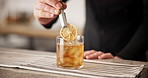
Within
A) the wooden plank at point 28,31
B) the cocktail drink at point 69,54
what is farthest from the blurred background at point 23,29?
the cocktail drink at point 69,54

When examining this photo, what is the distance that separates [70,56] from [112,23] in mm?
1195

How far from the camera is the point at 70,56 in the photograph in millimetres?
1093

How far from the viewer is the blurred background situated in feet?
9.83

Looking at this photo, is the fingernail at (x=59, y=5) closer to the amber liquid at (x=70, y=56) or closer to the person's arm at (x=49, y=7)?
the person's arm at (x=49, y=7)

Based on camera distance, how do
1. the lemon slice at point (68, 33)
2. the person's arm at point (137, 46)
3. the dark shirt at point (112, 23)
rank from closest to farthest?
the lemon slice at point (68, 33) < the person's arm at point (137, 46) < the dark shirt at point (112, 23)

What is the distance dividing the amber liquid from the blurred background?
168 centimetres

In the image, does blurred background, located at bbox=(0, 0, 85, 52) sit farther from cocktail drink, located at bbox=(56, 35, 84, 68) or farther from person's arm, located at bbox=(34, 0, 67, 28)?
cocktail drink, located at bbox=(56, 35, 84, 68)

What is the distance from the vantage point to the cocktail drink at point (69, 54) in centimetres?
109

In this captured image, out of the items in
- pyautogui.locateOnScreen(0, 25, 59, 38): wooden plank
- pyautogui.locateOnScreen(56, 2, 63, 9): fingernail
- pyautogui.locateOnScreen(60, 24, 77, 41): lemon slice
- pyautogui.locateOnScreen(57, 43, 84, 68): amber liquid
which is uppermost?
pyautogui.locateOnScreen(56, 2, 63, 9): fingernail

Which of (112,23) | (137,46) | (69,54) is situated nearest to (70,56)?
(69,54)

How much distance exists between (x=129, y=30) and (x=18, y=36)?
1.44 metres

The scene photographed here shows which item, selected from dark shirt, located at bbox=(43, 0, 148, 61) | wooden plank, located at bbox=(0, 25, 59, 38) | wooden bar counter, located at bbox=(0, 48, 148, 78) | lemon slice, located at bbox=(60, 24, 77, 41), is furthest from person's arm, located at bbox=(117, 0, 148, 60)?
wooden plank, located at bbox=(0, 25, 59, 38)

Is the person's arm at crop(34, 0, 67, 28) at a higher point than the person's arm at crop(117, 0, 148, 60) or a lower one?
higher

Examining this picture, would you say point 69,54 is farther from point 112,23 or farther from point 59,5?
point 112,23
